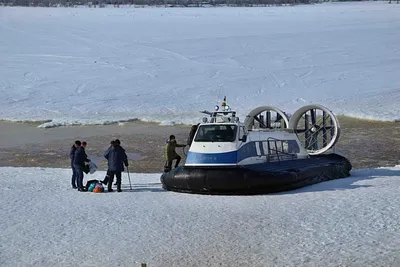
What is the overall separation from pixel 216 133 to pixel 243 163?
2.37 ft

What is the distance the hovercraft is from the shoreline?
2.72 meters

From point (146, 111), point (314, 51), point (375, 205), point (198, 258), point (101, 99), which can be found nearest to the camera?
point (198, 258)

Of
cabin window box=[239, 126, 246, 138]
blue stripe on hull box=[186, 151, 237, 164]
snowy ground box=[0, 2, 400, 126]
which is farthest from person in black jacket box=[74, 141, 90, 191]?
snowy ground box=[0, 2, 400, 126]

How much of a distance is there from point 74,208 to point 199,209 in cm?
189

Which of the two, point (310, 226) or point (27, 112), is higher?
point (310, 226)

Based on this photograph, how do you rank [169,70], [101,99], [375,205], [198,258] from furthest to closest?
1. [169,70]
2. [101,99]
3. [375,205]
4. [198,258]

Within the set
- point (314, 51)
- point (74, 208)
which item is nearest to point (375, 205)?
point (74, 208)

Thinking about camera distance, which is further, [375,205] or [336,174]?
[336,174]

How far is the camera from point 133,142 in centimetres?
2005

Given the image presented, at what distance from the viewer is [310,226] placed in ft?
32.6

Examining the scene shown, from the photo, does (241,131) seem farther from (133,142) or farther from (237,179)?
(133,142)

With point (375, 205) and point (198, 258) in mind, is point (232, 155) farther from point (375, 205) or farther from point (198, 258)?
point (198, 258)

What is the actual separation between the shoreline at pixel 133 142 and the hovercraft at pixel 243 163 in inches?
107

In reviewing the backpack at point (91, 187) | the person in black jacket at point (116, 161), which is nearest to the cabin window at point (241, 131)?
the person in black jacket at point (116, 161)
